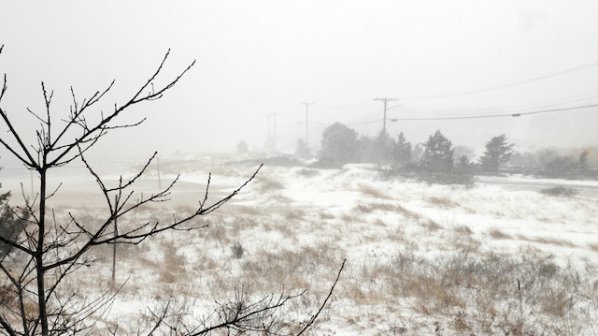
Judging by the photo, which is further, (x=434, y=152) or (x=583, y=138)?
(x=583, y=138)

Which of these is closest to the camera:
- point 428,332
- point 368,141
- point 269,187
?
point 428,332

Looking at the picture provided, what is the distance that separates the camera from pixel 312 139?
128 meters

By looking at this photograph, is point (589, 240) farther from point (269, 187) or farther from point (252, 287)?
point (269, 187)

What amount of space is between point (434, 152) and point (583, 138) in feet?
322

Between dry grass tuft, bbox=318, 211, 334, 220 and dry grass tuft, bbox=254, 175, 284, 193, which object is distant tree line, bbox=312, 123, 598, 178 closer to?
dry grass tuft, bbox=254, 175, 284, 193

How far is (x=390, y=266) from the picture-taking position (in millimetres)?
8508

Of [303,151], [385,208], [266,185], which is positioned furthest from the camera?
[303,151]

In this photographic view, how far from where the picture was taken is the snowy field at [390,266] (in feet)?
18.5

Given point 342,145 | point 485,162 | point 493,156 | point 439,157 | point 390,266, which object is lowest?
point 390,266

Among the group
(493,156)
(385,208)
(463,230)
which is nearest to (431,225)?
(463,230)

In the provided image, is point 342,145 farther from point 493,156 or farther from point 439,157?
point 493,156

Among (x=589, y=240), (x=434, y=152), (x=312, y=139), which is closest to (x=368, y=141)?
(x=434, y=152)

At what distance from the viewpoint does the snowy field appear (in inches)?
223

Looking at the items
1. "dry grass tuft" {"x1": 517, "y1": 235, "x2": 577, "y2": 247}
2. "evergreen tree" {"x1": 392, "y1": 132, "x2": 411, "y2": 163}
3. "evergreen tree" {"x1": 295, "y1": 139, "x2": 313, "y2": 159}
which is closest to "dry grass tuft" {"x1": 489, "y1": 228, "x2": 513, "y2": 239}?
"dry grass tuft" {"x1": 517, "y1": 235, "x2": 577, "y2": 247}
